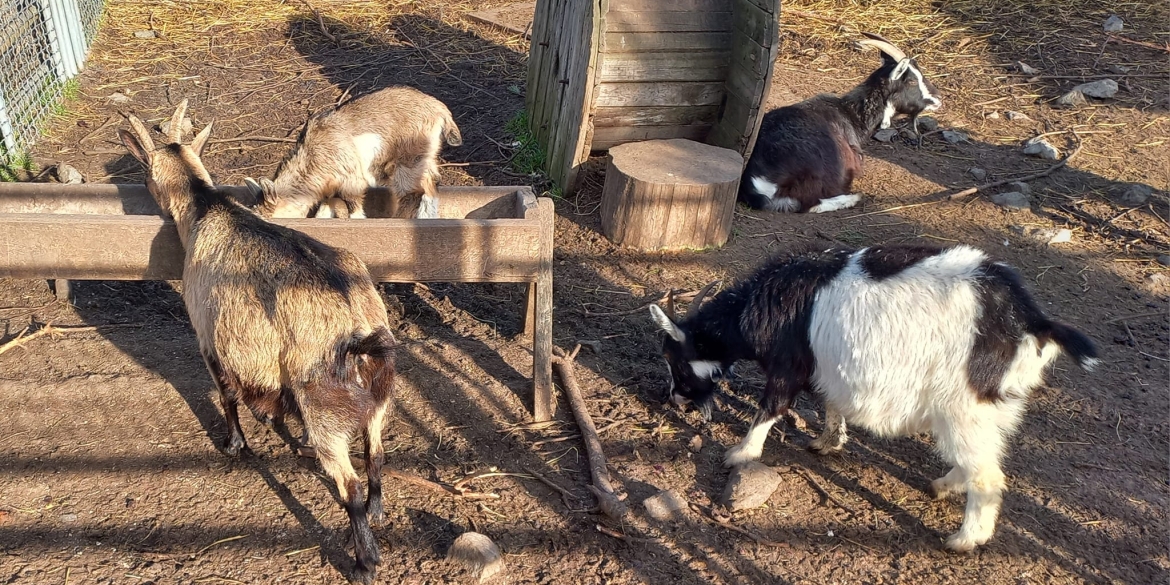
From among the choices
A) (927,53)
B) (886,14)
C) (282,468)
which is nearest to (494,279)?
(282,468)

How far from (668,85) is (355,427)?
404 cm

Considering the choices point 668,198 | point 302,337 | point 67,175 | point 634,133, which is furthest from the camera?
point 634,133

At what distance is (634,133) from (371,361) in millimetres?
3758

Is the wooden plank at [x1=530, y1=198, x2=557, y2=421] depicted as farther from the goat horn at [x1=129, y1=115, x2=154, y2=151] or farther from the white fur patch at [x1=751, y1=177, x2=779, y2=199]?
the white fur patch at [x1=751, y1=177, x2=779, y2=199]

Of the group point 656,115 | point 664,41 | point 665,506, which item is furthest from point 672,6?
point 665,506

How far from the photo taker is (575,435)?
4.24 meters

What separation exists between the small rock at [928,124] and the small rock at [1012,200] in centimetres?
132

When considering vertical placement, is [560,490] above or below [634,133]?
below

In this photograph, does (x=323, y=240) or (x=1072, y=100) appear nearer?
(x=323, y=240)

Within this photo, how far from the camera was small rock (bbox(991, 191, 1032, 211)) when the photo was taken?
6648mm

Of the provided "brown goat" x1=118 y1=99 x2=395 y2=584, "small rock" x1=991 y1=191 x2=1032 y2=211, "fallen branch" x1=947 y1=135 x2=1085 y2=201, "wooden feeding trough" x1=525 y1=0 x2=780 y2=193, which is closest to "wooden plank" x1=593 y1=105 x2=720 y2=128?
"wooden feeding trough" x1=525 y1=0 x2=780 y2=193

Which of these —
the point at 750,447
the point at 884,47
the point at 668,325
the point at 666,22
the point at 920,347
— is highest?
the point at 666,22

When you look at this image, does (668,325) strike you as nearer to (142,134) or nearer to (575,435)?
(575,435)

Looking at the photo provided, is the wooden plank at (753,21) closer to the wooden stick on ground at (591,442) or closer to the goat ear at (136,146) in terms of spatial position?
the wooden stick on ground at (591,442)
